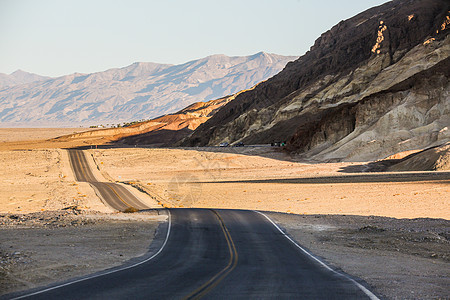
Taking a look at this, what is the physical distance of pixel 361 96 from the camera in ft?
311

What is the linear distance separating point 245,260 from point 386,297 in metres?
6.78

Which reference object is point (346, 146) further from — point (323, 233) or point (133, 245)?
point (133, 245)

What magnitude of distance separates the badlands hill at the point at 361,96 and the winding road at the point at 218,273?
50259 millimetres

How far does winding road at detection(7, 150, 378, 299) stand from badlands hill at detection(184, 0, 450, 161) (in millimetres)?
50259

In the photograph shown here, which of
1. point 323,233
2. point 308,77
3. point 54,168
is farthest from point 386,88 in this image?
point 323,233

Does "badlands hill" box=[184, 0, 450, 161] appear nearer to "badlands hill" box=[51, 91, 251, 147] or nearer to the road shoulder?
"badlands hill" box=[51, 91, 251, 147]

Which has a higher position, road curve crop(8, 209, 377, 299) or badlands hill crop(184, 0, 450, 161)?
badlands hill crop(184, 0, 450, 161)

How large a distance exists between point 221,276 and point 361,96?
85242 millimetres

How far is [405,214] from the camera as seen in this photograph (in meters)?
32.9

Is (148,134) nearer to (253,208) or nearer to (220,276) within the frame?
(253,208)

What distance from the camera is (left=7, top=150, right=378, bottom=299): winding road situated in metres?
11.9

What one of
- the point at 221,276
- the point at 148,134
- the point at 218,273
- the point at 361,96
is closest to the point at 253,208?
the point at 218,273

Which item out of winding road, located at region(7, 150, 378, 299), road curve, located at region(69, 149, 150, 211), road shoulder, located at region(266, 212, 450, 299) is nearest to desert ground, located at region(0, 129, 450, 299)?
road shoulder, located at region(266, 212, 450, 299)

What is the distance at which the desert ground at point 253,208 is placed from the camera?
15766 millimetres
